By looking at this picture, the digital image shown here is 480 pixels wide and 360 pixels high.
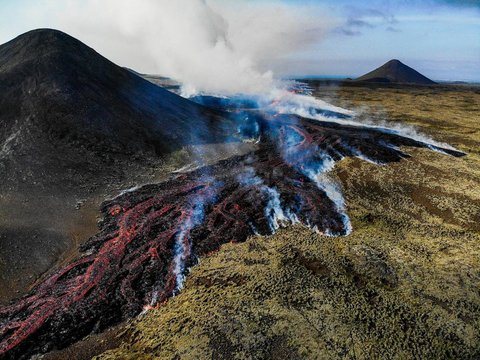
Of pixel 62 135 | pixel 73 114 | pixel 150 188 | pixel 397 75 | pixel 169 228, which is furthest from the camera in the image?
pixel 397 75

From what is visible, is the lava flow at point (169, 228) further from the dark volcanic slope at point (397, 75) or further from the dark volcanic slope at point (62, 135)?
the dark volcanic slope at point (397, 75)

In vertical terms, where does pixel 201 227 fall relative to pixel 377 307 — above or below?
above

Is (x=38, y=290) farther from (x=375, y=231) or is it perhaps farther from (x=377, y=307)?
(x=375, y=231)

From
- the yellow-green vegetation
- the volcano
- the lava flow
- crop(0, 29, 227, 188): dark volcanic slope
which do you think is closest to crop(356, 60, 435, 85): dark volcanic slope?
the volcano

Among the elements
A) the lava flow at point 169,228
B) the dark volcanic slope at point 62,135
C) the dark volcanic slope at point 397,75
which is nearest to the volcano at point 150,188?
the lava flow at point 169,228

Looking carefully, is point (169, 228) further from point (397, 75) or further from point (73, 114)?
point (397, 75)

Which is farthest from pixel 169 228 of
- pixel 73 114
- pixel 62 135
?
pixel 73 114

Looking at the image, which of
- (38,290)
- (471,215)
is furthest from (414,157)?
(38,290)
